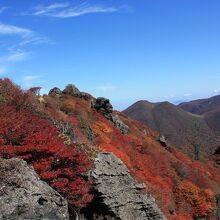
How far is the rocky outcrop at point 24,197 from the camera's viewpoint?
14055 millimetres

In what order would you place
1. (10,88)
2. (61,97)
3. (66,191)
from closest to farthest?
(66,191) < (10,88) < (61,97)

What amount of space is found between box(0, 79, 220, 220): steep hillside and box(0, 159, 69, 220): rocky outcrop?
292 centimetres

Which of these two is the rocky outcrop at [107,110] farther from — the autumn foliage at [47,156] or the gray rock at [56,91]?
the autumn foliage at [47,156]

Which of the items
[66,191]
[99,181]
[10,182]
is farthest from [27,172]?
[99,181]

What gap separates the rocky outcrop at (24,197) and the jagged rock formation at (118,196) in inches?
273

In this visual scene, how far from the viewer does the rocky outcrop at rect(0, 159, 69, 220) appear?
14055mm

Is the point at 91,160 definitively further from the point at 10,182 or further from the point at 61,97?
the point at 61,97

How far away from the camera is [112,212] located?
22.4 metres

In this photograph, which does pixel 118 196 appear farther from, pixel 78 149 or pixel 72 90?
pixel 72 90

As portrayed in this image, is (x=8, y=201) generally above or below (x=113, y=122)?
below

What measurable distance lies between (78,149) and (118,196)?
3.97 meters

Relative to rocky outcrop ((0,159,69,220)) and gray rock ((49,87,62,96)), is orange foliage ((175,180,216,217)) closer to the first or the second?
gray rock ((49,87,62,96))

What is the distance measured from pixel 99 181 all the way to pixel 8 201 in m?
9.02

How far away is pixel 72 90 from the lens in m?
64.2
